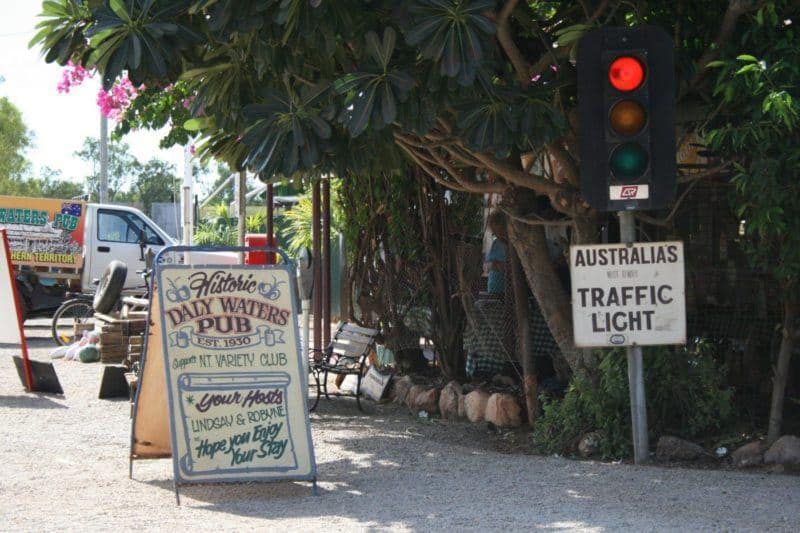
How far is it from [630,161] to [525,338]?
271 centimetres

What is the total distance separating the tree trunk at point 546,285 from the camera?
8.66 m

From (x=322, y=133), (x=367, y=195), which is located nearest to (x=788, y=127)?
(x=322, y=133)

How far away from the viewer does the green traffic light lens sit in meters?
6.98

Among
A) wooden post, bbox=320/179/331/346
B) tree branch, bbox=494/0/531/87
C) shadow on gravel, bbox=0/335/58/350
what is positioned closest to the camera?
tree branch, bbox=494/0/531/87

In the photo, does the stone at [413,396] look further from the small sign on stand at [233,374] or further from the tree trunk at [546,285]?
the small sign on stand at [233,374]

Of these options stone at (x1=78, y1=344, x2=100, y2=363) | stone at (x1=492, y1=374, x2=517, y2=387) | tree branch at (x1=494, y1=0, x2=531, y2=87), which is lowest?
stone at (x1=492, y1=374, x2=517, y2=387)

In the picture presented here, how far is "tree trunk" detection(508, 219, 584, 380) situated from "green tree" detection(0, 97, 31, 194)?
125ft

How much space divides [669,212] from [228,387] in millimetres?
3949

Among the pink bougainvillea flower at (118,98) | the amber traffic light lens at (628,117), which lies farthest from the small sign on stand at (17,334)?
the amber traffic light lens at (628,117)

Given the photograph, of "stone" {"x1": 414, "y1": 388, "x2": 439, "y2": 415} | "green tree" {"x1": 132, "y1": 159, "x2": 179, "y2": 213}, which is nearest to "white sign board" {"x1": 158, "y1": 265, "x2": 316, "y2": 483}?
"stone" {"x1": 414, "y1": 388, "x2": 439, "y2": 415}

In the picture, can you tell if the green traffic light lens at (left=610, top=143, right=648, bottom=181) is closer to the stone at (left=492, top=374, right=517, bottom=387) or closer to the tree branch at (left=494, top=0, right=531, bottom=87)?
the tree branch at (left=494, top=0, right=531, bottom=87)

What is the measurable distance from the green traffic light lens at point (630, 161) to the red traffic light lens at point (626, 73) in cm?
39

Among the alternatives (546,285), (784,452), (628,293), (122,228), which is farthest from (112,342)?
(784,452)

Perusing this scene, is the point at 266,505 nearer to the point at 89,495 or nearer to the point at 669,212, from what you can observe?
the point at 89,495
